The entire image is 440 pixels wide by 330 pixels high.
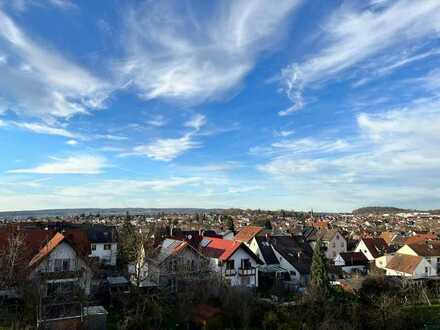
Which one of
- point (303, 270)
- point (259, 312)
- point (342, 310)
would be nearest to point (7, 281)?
point (259, 312)

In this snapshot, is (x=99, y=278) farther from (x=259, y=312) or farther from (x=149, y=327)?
(x=259, y=312)

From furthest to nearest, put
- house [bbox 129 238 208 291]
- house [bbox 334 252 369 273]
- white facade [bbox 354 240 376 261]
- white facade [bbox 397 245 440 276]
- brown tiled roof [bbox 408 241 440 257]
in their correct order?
white facade [bbox 354 240 376 261]
house [bbox 334 252 369 273]
brown tiled roof [bbox 408 241 440 257]
white facade [bbox 397 245 440 276]
house [bbox 129 238 208 291]

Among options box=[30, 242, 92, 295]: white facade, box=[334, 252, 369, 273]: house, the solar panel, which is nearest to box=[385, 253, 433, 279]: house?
box=[334, 252, 369, 273]: house

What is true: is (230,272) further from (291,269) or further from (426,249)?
(426,249)

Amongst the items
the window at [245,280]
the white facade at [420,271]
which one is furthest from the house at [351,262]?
the window at [245,280]

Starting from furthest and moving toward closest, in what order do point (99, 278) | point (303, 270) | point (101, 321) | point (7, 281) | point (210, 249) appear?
1. point (303, 270)
2. point (210, 249)
3. point (99, 278)
4. point (7, 281)
5. point (101, 321)

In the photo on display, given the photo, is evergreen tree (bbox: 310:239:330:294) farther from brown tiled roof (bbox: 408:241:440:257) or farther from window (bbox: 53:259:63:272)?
brown tiled roof (bbox: 408:241:440:257)
